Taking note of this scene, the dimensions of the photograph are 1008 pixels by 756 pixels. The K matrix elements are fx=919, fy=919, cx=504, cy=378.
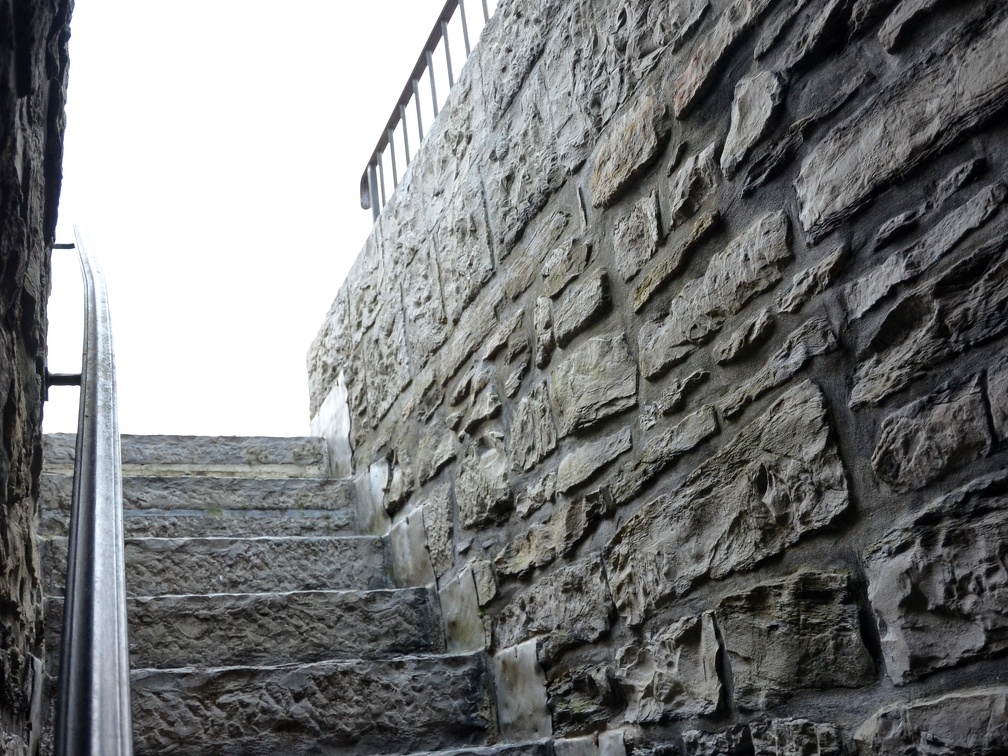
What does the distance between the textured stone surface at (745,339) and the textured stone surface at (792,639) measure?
14.1 inches

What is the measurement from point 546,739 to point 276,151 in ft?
17.7

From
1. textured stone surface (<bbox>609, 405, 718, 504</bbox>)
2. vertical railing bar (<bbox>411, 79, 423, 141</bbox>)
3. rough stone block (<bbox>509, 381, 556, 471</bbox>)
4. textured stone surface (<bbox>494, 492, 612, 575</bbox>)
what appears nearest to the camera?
textured stone surface (<bbox>609, 405, 718, 504</bbox>)

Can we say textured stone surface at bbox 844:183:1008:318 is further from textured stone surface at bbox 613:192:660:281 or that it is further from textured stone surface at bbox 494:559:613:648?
textured stone surface at bbox 494:559:613:648

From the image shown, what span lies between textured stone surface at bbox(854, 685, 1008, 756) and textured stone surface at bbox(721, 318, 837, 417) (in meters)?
0.48

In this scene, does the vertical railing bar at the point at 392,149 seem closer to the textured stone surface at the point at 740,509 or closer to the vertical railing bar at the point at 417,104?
the vertical railing bar at the point at 417,104

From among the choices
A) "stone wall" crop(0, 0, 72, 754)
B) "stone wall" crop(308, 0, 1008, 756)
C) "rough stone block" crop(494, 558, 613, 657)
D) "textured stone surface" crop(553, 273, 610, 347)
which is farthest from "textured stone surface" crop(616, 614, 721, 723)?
"stone wall" crop(0, 0, 72, 754)

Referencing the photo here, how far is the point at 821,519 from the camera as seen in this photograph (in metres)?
1.27

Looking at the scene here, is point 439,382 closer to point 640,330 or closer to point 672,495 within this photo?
point 640,330

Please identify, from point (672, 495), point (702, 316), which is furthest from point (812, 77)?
point (672, 495)

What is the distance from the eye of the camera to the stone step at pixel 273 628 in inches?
89.0

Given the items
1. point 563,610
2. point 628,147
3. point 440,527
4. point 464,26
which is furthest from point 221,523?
point 628,147

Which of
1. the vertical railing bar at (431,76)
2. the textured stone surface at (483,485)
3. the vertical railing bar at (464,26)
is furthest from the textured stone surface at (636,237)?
the vertical railing bar at (431,76)

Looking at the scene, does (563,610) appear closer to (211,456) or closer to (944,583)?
(944,583)

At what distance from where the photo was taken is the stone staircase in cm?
196
